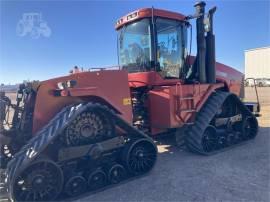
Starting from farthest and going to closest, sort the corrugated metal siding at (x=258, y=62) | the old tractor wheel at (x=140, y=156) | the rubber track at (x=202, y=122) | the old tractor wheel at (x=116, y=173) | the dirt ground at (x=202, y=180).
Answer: the corrugated metal siding at (x=258, y=62), the rubber track at (x=202, y=122), the old tractor wheel at (x=140, y=156), the old tractor wheel at (x=116, y=173), the dirt ground at (x=202, y=180)

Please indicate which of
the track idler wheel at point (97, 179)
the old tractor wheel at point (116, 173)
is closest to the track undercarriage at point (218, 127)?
the old tractor wheel at point (116, 173)

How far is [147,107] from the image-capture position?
6.03 m

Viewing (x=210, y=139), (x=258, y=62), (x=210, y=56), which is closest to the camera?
(x=210, y=139)

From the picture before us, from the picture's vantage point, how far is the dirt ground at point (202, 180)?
13.7 feet

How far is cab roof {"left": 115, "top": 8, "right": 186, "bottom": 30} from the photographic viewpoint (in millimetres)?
5934

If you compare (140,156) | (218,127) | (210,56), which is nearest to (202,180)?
(140,156)

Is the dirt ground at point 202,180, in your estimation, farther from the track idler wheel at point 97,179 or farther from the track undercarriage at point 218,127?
the track undercarriage at point 218,127

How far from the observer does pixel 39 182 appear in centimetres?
395

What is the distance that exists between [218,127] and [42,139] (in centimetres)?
442

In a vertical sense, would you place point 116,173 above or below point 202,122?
below

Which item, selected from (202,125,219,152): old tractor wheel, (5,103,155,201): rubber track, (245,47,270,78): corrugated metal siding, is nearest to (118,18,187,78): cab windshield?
(202,125,219,152): old tractor wheel

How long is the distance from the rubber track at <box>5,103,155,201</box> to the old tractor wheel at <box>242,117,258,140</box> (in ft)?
14.4

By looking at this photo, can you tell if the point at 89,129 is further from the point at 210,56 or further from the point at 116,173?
the point at 210,56

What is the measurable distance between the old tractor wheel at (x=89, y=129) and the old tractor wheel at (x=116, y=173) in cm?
48
